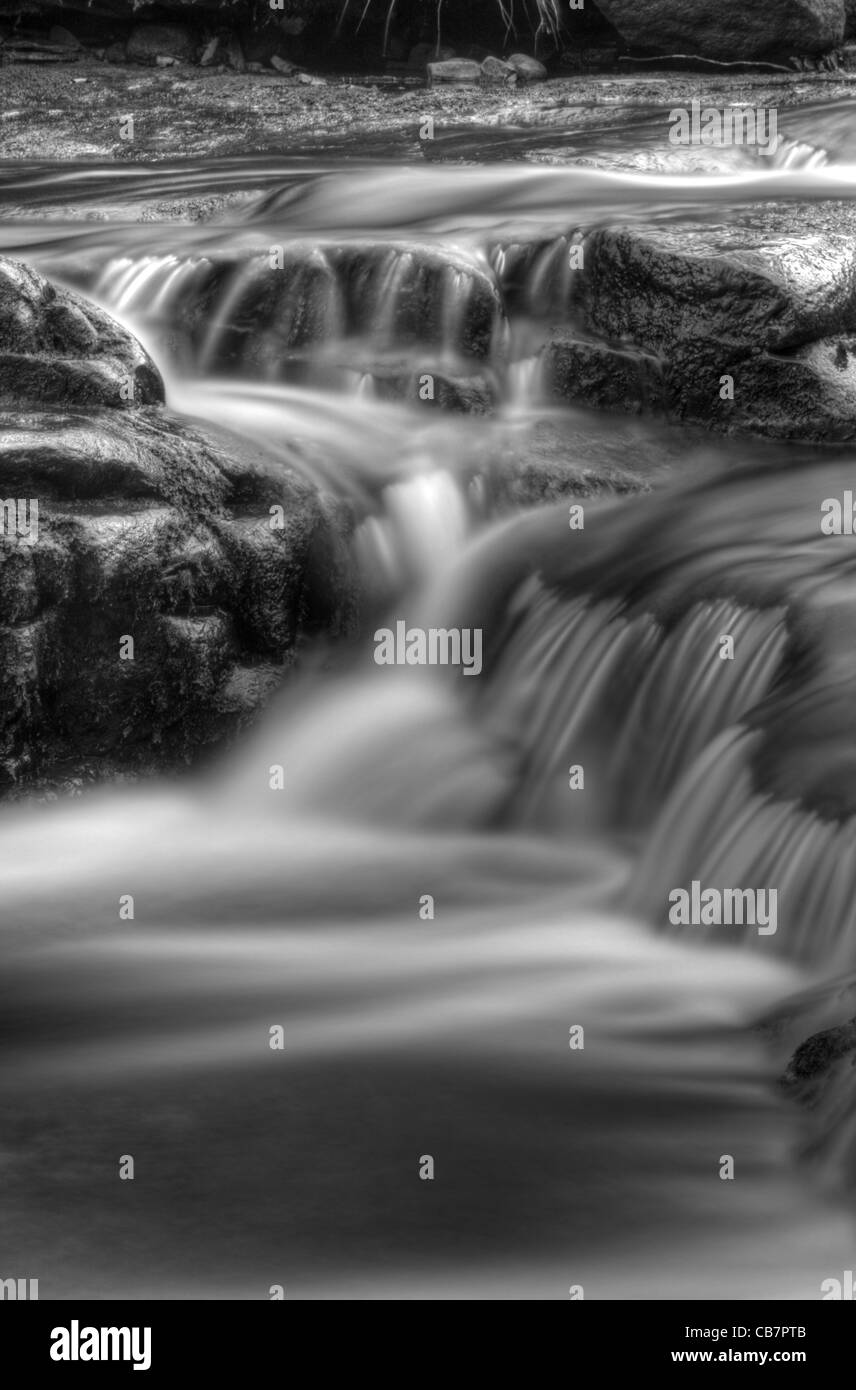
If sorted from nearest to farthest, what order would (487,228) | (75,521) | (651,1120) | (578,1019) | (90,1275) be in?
(90,1275), (651,1120), (578,1019), (75,521), (487,228)

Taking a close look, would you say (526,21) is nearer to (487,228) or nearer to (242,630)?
(487,228)

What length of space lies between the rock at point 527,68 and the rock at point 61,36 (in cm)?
393

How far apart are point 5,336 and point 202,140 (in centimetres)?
688

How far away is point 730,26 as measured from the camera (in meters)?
15.0

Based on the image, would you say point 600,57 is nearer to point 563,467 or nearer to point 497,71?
point 497,71

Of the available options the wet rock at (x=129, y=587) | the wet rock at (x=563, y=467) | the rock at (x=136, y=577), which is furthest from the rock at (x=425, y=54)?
the wet rock at (x=129, y=587)

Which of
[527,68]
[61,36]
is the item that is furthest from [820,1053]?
[61,36]

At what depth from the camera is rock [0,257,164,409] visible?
6820 mm

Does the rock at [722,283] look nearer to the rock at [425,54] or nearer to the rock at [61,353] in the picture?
the rock at [61,353]

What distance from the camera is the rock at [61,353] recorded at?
682 centimetres

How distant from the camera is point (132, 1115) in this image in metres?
4.20

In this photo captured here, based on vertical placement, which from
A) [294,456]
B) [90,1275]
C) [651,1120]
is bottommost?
[90,1275]

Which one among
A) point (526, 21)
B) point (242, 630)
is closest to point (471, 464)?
point (242, 630)

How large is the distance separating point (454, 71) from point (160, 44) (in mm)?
2760
